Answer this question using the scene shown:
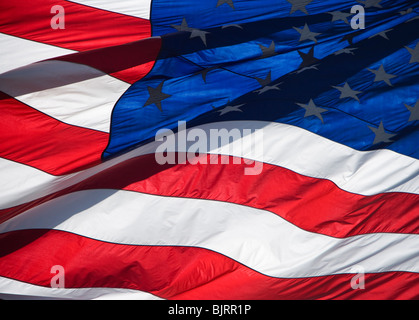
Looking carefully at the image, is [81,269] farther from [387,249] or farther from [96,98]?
[387,249]

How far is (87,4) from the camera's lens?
409cm

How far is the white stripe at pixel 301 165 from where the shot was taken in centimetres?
369

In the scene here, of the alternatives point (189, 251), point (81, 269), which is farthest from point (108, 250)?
point (189, 251)

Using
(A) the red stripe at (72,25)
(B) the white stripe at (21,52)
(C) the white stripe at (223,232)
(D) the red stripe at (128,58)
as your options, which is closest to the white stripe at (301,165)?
(C) the white stripe at (223,232)

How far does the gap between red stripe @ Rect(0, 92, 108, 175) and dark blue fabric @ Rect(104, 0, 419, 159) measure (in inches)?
10.5

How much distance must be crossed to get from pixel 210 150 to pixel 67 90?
110cm

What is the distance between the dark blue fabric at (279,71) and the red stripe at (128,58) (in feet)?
0.21

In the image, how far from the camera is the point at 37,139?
382 cm

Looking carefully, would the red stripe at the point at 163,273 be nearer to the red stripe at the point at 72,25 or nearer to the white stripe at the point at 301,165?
the white stripe at the point at 301,165

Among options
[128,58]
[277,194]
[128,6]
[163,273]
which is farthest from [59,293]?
[128,6]

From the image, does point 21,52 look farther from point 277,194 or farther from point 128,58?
point 277,194

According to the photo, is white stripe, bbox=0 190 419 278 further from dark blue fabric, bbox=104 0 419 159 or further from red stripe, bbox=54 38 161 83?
red stripe, bbox=54 38 161 83
